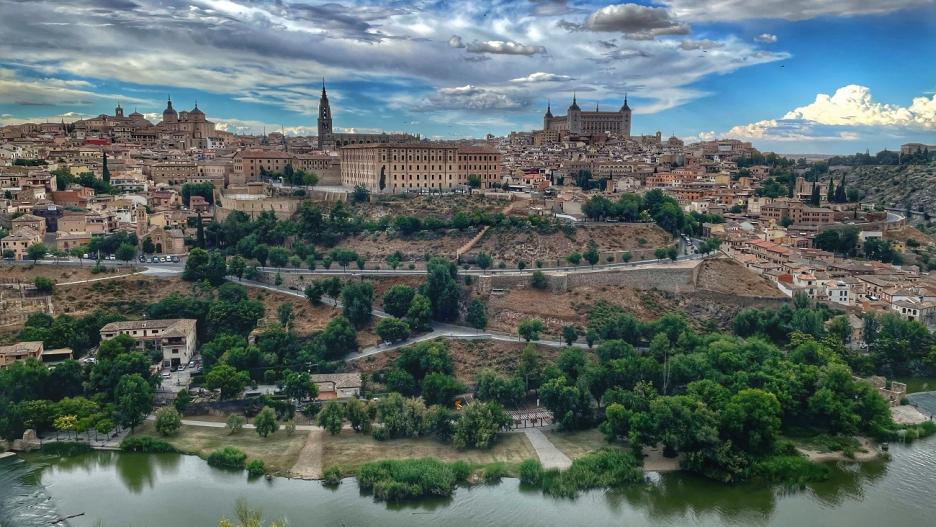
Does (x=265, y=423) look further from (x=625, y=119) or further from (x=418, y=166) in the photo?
(x=625, y=119)

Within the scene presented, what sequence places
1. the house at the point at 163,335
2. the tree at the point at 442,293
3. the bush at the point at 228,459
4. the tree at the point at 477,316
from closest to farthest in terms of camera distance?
1. the bush at the point at 228,459
2. the house at the point at 163,335
3. the tree at the point at 477,316
4. the tree at the point at 442,293

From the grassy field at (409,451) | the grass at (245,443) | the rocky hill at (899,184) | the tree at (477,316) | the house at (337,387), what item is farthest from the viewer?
the rocky hill at (899,184)

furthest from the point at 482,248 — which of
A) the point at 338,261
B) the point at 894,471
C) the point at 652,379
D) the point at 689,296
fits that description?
the point at 894,471

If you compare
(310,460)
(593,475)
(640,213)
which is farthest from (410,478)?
(640,213)

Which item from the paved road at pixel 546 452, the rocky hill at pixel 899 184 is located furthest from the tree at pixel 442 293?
the rocky hill at pixel 899 184

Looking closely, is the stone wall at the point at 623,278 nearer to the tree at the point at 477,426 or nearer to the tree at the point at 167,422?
the tree at the point at 477,426

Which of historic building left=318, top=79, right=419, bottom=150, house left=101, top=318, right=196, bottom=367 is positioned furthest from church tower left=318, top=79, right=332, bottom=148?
house left=101, top=318, right=196, bottom=367
